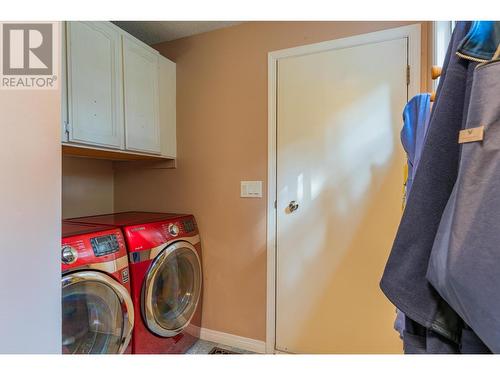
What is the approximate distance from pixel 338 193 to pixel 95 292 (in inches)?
57.0

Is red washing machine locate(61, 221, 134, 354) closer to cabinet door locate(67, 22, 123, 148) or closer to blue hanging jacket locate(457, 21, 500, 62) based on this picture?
cabinet door locate(67, 22, 123, 148)

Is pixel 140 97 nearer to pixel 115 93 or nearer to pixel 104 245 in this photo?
pixel 115 93

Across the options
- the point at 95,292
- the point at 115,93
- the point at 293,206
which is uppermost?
the point at 115,93

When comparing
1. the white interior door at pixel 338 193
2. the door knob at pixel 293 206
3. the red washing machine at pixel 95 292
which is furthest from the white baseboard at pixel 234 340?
the door knob at pixel 293 206

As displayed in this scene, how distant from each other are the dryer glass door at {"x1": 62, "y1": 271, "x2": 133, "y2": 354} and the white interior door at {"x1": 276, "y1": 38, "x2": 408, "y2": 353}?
97 cm

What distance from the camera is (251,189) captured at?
6.26 ft

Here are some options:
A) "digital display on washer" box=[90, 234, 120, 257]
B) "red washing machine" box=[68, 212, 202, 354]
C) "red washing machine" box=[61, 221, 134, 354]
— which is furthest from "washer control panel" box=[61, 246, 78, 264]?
"red washing machine" box=[68, 212, 202, 354]

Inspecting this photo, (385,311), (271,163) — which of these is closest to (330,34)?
(271,163)

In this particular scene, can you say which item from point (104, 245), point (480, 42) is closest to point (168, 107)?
point (104, 245)

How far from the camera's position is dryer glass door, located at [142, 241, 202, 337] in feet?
5.18

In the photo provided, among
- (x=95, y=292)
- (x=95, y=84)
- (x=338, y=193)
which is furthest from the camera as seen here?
(x=338, y=193)
